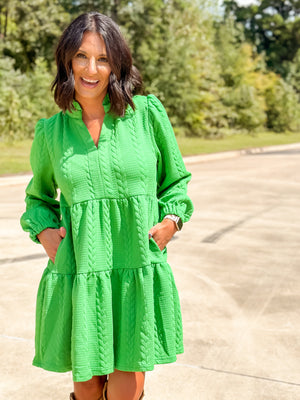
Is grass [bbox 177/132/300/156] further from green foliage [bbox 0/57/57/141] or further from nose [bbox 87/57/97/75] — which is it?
nose [bbox 87/57/97/75]

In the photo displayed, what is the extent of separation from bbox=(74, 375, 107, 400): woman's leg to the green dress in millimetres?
127

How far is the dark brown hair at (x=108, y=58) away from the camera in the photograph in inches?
92.3

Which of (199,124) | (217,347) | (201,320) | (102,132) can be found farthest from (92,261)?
(199,124)

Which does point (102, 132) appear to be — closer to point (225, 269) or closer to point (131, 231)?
point (131, 231)

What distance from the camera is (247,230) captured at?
8.70m

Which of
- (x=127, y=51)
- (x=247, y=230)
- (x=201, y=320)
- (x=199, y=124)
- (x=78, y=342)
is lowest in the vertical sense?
(x=199, y=124)

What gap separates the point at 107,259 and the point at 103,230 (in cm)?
11

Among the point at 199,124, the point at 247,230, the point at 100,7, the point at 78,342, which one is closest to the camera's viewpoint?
the point at 78,342

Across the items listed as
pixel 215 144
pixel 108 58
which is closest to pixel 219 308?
pixel 108 58

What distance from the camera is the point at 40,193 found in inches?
102

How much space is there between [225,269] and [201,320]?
1668mm

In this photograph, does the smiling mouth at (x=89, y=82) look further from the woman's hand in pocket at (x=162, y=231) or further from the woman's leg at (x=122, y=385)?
the woman's leg at (x=122, y=385)

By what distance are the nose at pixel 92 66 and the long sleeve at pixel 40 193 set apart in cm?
31

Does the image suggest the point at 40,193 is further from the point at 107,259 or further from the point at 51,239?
the point at 107,259
